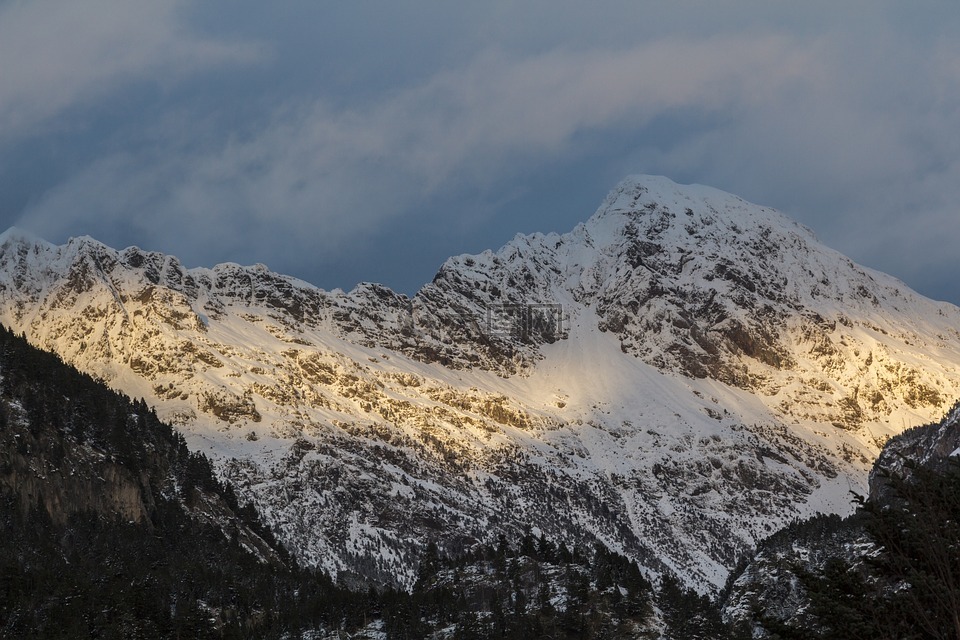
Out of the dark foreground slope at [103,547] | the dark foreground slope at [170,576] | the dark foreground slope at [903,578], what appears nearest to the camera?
the dark foreground slope at [903,578]

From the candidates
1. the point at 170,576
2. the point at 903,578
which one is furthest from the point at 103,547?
the point at 903,578

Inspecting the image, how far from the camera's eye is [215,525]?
197 metres

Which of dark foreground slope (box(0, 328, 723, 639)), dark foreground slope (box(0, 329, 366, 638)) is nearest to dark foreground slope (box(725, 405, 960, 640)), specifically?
dark foreground slope (box(0, 328, 723, 639))

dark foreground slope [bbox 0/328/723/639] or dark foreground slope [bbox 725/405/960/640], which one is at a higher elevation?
dark foreground slope [bbox 0/328/723/639]

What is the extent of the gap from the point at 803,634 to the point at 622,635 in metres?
83.7

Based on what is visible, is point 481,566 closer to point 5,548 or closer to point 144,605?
point 144,605

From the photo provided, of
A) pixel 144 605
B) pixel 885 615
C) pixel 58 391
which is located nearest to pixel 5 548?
pixel 144 605

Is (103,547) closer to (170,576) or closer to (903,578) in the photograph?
(170,576)

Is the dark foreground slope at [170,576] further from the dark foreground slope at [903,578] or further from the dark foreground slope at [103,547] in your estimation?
the dark foreground slope at [903,578]

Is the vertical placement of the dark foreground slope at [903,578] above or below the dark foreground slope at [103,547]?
below

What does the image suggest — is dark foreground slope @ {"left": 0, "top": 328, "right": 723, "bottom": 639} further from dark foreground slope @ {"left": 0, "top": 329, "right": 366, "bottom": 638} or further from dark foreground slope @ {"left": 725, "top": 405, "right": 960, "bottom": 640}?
dark foreground slope @ {"left": 725, "top": 405, "right": 960, "bottom": 640}

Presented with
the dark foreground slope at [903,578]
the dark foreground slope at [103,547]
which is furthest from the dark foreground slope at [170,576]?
the dark foreground slope at [903,578]

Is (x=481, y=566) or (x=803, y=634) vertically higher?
(x=481, y=566)

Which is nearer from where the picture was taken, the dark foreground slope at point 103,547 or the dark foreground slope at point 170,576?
the dark foreground slope at point 103,547
